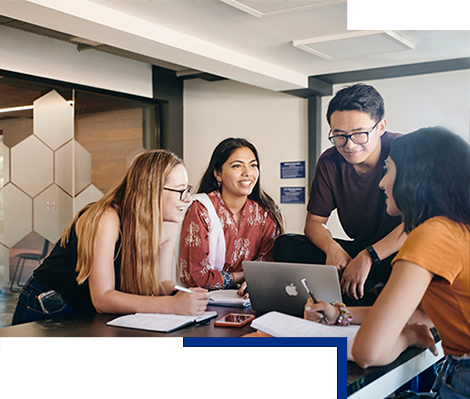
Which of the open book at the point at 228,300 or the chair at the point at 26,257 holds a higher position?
the open book at the point at 228,300

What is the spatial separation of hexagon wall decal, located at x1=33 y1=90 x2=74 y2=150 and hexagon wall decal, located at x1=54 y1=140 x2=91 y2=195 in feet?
0.17

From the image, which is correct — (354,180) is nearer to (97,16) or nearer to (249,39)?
(249,39)

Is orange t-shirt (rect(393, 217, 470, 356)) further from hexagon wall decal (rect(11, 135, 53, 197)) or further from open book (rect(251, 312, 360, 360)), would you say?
hexagon wall decal (rect(11, 135, 53, 197))

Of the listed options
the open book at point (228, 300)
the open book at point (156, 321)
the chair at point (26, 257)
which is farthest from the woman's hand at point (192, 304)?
the chair at point (26, 257)

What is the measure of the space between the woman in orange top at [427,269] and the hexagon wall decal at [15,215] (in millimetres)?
2153

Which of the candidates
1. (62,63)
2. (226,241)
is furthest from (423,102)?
(62,63)

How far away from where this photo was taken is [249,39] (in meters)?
2.55

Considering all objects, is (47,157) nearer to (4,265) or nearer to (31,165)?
(31,165)

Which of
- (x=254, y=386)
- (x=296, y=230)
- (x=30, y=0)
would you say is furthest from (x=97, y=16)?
(x=254, y=386)

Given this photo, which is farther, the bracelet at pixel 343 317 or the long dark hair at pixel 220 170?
the long dark hair at pixel 220 170

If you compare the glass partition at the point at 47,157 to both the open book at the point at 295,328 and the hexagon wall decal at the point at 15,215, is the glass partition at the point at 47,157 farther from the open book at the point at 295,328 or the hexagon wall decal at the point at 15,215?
the open book at the point at 295,328

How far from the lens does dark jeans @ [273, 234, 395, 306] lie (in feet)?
6.03

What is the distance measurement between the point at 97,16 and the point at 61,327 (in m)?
1.50

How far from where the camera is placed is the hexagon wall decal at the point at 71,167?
2936 mm
